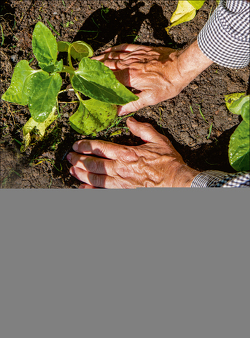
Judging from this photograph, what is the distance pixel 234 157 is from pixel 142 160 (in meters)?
0.49

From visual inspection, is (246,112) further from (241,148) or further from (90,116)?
(90,116)

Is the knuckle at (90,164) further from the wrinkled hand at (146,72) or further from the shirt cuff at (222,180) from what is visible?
the shirt cuff at (222,180)

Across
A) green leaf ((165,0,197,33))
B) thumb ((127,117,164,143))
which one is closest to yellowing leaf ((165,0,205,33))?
green leaf ((165,0,197,33))

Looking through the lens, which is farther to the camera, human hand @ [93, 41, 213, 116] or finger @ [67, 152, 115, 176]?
finger @ [67, 152, 115, 176]

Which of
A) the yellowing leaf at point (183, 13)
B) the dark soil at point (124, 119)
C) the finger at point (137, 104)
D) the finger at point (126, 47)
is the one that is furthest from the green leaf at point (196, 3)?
the finger at point (137, 104)

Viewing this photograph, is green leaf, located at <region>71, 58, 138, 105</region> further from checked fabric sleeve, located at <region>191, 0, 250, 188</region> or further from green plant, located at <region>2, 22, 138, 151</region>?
checked fabric sleeve, located at <region>191, 0, 250, 188</region>

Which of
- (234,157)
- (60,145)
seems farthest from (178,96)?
(60,145)

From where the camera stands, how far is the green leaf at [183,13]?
1.63 m

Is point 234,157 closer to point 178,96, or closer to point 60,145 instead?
point 178,96

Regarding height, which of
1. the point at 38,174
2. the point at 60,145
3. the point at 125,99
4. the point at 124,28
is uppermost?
the point at 124,28

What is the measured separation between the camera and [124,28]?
1735mm

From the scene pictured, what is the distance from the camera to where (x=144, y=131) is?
166 cm

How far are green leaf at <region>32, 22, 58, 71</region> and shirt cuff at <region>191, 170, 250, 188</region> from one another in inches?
33.9

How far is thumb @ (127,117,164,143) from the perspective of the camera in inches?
64.9
